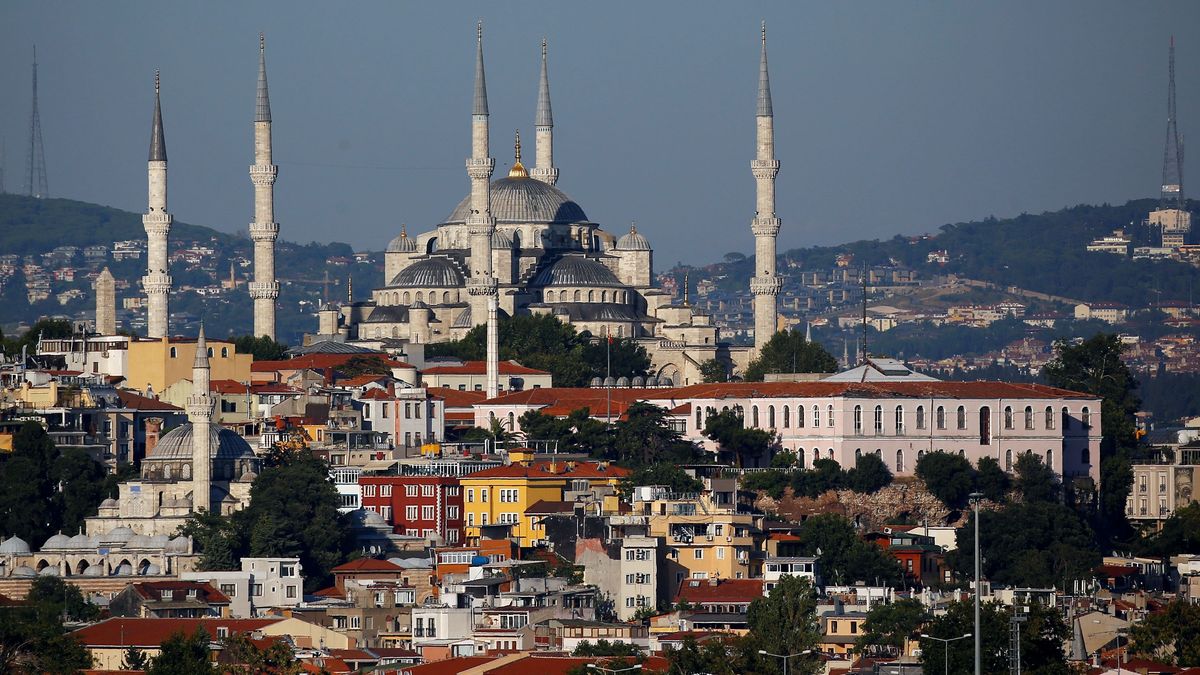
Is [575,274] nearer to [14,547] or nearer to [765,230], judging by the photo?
[765,230]

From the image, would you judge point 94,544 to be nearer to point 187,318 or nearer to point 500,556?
point 500,556

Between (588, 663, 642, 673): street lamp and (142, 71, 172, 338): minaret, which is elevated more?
(142, 71, 172, 338): minaret

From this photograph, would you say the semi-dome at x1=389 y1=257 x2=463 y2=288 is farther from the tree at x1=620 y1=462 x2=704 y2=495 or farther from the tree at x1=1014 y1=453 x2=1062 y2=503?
the tree at x1=620 y1=462 x2=704 y2=495

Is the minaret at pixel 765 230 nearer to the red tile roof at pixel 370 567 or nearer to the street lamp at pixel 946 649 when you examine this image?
the red tile roof at pixel 370 567

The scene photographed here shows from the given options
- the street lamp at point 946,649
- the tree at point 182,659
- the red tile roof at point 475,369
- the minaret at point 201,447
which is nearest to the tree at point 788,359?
the red tile roof at point 475,369

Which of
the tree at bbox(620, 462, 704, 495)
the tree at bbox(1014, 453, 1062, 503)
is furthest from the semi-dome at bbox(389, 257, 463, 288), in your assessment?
the tree at bbox(620, 462, 704, 495)

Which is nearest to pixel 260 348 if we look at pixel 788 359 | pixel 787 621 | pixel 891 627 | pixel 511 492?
pixel 788 359

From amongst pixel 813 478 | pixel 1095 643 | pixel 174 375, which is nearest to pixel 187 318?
pixel 174 375
